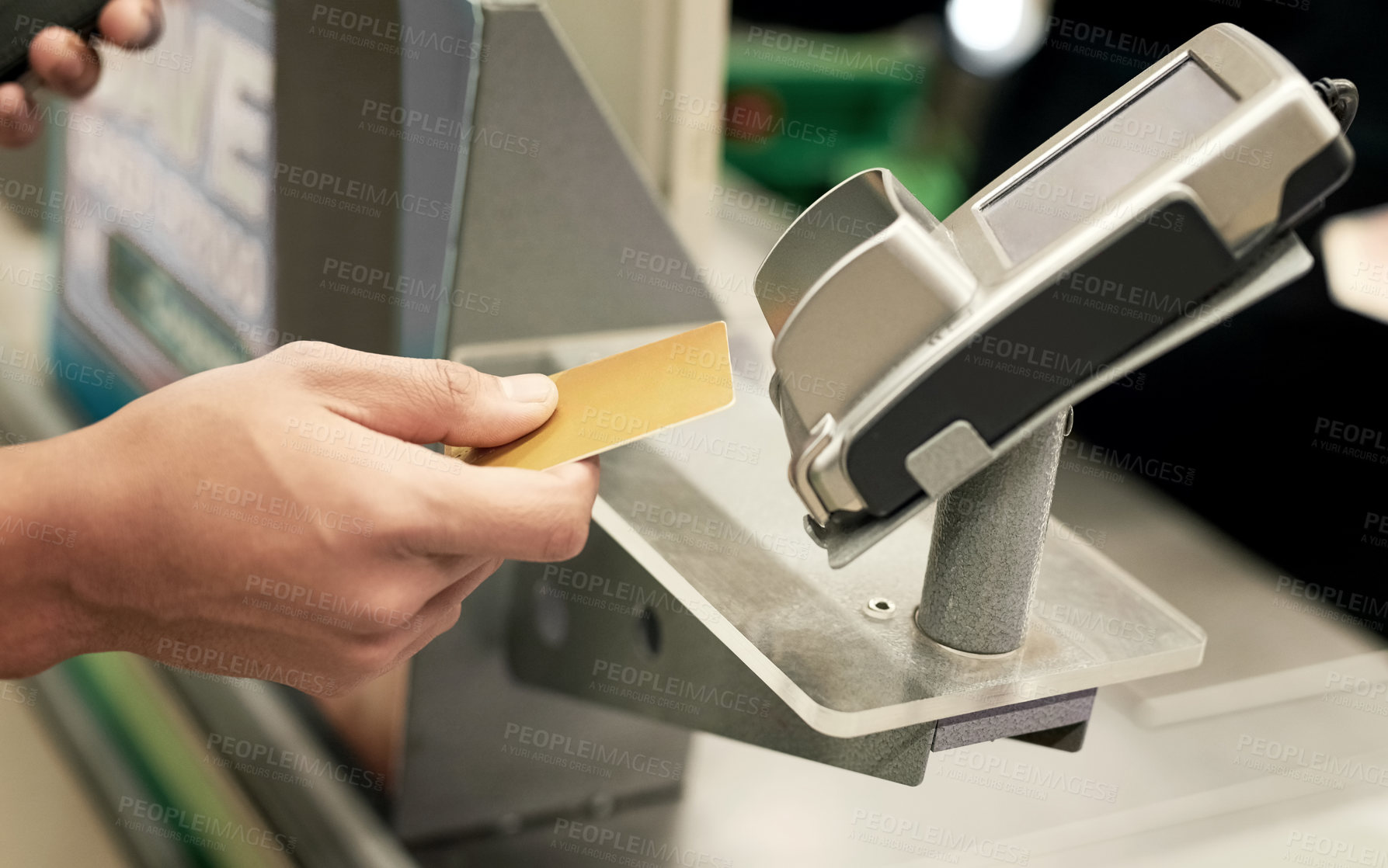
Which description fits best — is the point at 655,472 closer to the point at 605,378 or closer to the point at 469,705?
the point at 605,378

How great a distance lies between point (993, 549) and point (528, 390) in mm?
302

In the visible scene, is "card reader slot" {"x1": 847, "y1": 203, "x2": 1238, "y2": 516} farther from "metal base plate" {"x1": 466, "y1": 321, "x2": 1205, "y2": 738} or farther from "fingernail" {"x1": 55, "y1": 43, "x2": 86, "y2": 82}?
"fingernail" {"x1": 55, "y1": 43, "x2": 86, "y2": 82}

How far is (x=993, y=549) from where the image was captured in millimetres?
599

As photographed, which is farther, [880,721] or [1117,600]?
[1117,600]

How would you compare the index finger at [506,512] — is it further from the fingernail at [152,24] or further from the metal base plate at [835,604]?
the fingernail at [152,24]

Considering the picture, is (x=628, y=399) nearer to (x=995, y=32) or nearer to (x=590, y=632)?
(x=590, y=632)

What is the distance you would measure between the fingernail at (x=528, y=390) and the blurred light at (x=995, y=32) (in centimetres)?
189

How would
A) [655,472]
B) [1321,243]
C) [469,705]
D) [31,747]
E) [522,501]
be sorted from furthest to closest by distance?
[1321,243] < [31,747] < [469,705] < [655,472] < [522,501]

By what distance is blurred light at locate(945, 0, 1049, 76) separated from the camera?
2311mm

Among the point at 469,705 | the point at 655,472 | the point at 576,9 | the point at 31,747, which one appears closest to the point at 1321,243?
the point at 576,9

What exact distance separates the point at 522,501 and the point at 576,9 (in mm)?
705

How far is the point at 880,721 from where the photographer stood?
58 centimetres

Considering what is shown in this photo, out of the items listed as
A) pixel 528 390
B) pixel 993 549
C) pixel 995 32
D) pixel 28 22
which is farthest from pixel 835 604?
pixel 995 32

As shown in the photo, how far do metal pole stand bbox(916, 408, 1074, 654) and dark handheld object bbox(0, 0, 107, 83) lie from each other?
0.97 meters
